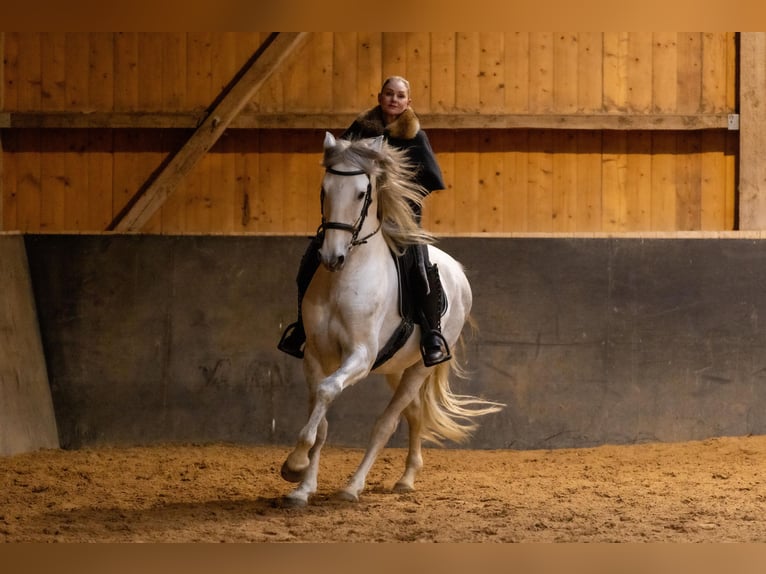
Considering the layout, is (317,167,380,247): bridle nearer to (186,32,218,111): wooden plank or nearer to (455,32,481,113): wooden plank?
(455,32,481,113): wooden plank

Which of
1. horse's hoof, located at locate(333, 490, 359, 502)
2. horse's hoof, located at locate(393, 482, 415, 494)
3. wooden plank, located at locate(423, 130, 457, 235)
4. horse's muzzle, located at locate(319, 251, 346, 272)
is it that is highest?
wooden plank, located at locate(423, 130, 457, 235)

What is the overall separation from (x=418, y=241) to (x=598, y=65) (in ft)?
13.4

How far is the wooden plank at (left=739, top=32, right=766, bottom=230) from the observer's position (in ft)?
30.5

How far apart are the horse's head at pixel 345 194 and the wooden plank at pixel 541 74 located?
4.19 metres

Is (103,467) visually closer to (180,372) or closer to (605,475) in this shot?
(180,372)

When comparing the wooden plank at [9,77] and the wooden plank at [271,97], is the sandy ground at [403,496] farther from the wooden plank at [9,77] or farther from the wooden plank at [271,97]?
the wooden plank at [9,77]

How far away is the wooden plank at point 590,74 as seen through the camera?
944cm

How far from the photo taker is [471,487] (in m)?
6.62

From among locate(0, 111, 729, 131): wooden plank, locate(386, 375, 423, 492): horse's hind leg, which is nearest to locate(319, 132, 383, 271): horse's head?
locate(386, 375, 423, 492): horse's hind leg

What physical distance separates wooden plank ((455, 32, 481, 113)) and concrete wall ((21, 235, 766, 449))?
1.66 meters

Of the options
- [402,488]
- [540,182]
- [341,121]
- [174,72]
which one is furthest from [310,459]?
[174,72]

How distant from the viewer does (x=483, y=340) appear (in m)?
8.27

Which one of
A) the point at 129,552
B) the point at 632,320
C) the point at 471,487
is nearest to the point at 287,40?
the point at 632,320

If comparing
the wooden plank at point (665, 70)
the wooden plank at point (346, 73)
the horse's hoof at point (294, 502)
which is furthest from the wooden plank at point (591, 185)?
the horse's hoof at point (294, 502)
